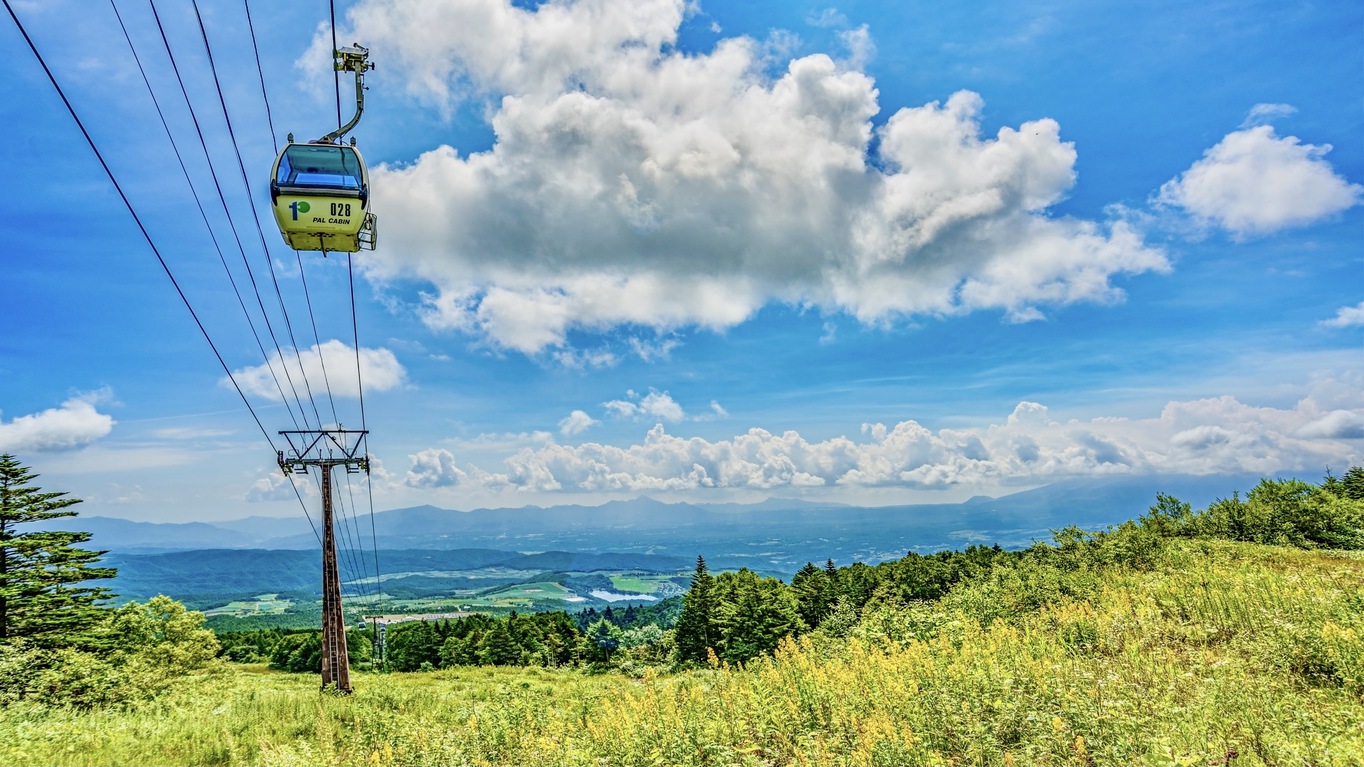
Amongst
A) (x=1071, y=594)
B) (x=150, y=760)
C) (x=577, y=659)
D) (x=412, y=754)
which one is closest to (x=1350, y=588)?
(x=1071, y=594)

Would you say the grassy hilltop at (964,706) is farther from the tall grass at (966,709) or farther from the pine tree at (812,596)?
the pine tree at (812,596)

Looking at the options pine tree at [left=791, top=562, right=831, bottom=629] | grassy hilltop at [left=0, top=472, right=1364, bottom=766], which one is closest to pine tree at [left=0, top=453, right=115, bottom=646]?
grassy hilltop at [left=0, top=472, right=1364, bottom=766]

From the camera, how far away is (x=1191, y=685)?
6953 mm

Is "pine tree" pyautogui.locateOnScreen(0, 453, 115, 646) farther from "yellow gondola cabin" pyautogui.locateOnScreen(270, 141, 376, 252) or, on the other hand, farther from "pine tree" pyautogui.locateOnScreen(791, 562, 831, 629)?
"pine tree" pyautogui.locateOnScreen(791, 562, 831, 629)

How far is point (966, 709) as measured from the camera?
22.1 ft

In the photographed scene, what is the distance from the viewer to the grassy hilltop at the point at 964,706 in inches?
238

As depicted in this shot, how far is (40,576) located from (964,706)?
4277 centimetres

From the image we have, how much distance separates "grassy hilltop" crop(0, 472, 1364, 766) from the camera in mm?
6043

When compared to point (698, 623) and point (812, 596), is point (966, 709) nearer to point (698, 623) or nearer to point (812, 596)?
point (698, 623)

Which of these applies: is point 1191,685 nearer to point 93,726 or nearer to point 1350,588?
point 1350,588

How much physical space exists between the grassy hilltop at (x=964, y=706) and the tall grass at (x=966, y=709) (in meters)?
0.04

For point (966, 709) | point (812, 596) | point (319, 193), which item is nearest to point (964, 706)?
point (966, 709)

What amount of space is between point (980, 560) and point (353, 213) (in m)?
44.2

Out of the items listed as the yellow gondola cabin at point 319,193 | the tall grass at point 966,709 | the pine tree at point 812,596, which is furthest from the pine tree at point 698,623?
the yellow gondola cabin at point 319,193
